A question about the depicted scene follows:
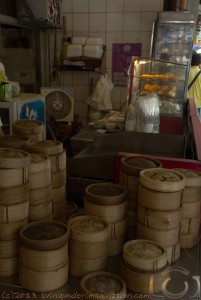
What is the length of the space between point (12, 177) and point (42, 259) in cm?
31

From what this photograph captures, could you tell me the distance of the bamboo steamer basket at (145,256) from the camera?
1.21m

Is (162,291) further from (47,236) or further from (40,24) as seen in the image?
(40,24)

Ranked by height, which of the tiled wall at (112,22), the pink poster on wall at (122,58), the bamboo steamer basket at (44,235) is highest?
the tiled wall at (112,22)

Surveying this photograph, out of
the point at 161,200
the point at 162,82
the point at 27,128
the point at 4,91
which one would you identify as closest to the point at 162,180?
the point at 161,200

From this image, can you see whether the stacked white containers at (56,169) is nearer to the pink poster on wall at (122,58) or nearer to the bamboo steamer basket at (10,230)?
the bamboo steamer basket at (10,230)

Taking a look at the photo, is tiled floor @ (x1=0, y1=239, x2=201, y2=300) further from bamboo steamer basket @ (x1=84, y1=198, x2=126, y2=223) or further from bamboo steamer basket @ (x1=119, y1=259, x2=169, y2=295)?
bamboo steamer basket @ (x1=84, y1=198, x2=126, y2=223)

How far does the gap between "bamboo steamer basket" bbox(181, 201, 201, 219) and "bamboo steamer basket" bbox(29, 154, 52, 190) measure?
60 cm

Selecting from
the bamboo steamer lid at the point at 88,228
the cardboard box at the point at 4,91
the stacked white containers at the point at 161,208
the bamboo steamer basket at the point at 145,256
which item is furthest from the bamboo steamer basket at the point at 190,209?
the cardboard box at the point at 4,91

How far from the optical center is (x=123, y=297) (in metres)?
1.14

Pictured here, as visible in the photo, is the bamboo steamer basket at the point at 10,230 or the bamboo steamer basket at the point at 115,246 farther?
the bamboo steamer basket at the point at 115,246

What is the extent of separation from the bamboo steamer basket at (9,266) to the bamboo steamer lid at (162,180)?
58 centimetres

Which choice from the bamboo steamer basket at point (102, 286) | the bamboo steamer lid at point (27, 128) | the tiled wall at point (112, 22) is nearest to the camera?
the bamboo steamer basket at point (102, 286)

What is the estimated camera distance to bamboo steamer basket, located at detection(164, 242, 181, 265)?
140 cm

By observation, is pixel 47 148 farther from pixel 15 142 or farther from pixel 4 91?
pixel 4 91
